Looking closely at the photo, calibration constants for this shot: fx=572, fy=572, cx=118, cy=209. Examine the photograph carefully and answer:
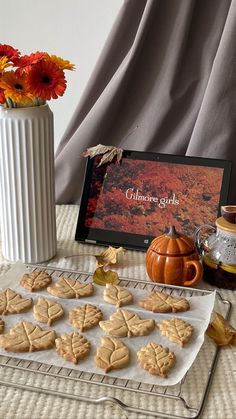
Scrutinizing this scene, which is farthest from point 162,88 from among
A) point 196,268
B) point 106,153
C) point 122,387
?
point 122,387

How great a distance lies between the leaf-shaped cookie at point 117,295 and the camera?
0.97 meters

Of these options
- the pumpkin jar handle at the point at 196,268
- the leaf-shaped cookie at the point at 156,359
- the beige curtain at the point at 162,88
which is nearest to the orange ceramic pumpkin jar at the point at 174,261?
the pumpkin jar handle at the point at 196,268

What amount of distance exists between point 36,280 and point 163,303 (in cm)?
23

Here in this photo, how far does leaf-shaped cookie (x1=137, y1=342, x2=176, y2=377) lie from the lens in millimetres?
793

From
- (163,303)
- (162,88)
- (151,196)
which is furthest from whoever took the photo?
(162,88)

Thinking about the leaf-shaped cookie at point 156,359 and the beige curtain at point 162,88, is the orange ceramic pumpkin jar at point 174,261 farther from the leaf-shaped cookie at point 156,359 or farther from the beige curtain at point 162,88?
the beige curtain at point 162,88

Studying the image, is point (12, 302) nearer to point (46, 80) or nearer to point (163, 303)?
point (163, 303)

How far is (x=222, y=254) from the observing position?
1.05 meters

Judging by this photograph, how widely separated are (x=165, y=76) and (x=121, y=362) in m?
0.77

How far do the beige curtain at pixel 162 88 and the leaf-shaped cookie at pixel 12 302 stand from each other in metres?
0.53

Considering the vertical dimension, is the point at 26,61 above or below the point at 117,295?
above

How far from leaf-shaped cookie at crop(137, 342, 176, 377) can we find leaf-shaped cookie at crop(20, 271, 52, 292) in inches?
9.9

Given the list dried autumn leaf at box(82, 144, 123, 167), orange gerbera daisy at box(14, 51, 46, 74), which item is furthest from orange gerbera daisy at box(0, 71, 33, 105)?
dried autumn leaf at box(82, 144, 123, 167)

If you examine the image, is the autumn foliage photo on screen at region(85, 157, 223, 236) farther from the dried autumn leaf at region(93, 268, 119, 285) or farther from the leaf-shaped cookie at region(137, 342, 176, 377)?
the leaf-shaped cookie at region(137, 342, 176, 377)
